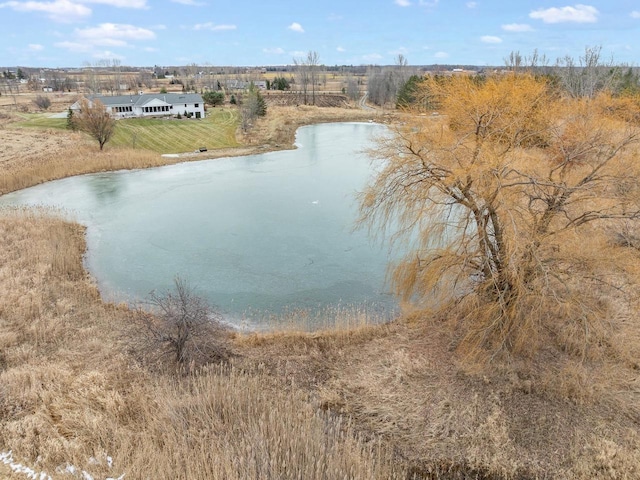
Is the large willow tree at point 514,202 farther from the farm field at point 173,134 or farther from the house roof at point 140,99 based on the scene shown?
the house roof at point 140,99

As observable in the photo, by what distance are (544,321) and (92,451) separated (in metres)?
7.96

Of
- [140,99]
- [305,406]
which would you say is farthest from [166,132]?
[305,406]

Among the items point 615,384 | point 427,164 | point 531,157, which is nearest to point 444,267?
point 427,164

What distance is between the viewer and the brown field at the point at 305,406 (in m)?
5.00

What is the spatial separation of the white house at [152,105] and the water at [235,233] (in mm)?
19363

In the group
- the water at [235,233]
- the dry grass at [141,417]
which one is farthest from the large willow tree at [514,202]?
the dry grass at [141,417]

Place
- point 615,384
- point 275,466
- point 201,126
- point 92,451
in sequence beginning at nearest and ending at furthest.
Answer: point 275,466 < point 92,451 < point 615,384 < point 201,126

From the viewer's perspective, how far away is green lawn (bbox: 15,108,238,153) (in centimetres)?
3198

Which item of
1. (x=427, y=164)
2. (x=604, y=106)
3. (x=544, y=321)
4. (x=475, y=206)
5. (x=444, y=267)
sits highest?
(x=604, y=106)

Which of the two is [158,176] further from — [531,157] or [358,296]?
[531,157]

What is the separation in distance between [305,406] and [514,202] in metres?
4.90

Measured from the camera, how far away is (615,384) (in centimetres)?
712

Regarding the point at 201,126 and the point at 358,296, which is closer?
the point at 358,296

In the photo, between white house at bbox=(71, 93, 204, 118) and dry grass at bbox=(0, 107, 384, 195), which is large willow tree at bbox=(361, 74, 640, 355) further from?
white house at bbox=(71, 93, 204, 118)
